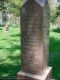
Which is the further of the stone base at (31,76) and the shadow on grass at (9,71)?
the shadow on grass at (9,71)

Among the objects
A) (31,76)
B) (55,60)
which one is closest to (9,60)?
(55,60)

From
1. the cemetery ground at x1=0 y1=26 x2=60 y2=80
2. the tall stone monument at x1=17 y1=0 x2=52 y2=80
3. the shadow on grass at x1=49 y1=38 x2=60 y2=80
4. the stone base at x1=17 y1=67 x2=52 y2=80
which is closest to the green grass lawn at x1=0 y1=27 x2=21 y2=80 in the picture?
the cemetery ground at x1=0 y1=26 x2=60 y2=80

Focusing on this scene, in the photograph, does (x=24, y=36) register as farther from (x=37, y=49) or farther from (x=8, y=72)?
(x=8, y=72)

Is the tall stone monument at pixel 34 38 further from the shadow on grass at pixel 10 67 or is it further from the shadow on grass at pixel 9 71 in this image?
the shadow on grass at pixel 10 67

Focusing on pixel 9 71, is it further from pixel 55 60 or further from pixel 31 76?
pixel 31 76

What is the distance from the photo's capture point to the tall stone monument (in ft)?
17.3

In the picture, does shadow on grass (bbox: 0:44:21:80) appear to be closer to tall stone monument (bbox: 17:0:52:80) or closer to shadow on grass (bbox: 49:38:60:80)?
shadow on grass (bbox: 49:38:60:80)

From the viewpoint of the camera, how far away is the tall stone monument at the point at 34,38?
528cm

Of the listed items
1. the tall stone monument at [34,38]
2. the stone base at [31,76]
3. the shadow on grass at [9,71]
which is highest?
the tall stone monument at [34,38]

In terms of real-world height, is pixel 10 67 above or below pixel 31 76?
below

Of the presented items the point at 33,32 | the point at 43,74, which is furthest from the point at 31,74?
the point at 33,32

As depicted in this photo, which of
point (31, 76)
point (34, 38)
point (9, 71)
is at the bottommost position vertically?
point (9, 71)

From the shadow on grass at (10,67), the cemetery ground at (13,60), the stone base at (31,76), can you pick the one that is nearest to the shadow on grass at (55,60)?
the cemetery ground at (13,60)

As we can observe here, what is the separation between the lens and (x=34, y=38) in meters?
5.41
